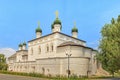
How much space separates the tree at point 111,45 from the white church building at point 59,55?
Result: 9.63 metres

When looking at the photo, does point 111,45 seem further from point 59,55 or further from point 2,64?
point 2,64

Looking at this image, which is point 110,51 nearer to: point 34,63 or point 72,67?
point 72,67

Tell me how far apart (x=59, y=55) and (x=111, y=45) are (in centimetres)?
1998

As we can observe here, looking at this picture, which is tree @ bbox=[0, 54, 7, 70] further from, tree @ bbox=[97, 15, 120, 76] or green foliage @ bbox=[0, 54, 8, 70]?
tree @ bbox=[97, 15, 120, 76]

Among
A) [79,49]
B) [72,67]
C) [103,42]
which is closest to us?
[103,42]

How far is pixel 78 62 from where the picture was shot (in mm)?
43625

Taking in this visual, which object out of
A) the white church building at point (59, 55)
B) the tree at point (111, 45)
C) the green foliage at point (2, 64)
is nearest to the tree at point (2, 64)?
the green foliage at point (2, 64)

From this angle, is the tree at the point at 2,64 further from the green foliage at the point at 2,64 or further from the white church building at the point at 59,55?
the white church building at the point at 59,55

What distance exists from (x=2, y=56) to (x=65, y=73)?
3906 cm

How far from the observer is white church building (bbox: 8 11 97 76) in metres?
43.9

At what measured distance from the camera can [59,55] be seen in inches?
1928

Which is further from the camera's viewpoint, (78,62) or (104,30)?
(78,62)

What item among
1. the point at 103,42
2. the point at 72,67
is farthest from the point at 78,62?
the point at 103,42

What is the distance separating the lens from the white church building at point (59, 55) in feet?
144
